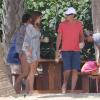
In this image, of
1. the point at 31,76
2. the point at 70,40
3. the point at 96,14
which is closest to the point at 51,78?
the point at 96,14

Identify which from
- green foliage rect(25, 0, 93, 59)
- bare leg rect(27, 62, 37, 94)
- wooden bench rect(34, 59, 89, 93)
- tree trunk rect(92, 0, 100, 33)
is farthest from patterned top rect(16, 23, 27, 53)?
green foliage rect(25, 0, 93, 59)

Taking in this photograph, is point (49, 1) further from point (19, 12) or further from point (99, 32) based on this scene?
point (99, 32)

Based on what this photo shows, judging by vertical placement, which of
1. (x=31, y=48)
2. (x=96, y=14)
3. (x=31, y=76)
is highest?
(x=96, y=14)

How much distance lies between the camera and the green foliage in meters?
12.9

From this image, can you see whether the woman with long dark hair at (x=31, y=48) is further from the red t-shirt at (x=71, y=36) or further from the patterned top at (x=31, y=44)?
the red t-shirt at (x=71, y=36)

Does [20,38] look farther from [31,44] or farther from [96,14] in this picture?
[96,14]

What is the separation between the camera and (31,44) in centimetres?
885

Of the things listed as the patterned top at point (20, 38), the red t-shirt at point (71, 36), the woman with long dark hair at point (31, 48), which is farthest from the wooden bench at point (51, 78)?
the patterned top at point (20, 38)

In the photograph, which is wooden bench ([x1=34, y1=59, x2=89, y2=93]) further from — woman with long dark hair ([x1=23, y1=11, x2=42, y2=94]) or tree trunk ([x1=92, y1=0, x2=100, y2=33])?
woman with long dark hair ([x1=23, y1=11, x2=42, y2=94])

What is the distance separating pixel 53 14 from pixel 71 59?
14.3ft

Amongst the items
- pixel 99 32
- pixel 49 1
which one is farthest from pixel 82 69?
pixel 49 1

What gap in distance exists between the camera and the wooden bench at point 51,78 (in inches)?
425

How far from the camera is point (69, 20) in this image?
9500mm

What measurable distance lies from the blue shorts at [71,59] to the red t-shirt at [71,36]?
0.09 meters
